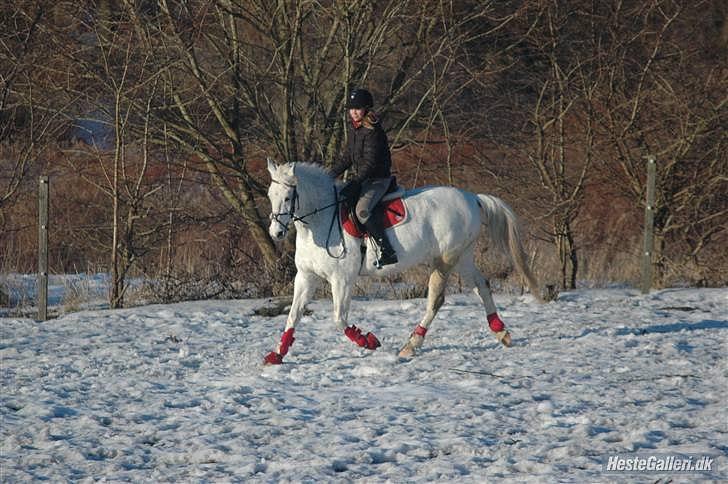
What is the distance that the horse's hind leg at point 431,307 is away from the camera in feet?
29.7

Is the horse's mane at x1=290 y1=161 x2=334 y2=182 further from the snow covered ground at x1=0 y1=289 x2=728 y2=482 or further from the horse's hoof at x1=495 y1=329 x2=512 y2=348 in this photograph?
the horse's hoof at x1=495 y1=329 x2=512 y2=348

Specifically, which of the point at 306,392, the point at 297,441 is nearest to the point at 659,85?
the point at 306,392

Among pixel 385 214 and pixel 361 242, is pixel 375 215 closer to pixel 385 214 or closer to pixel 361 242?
pixel 385 214

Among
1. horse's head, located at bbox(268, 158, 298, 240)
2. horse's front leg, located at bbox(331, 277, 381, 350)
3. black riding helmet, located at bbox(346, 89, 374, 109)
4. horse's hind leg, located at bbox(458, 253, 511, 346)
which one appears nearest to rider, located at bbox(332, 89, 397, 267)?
black riding helmet, located at bbox(346, 89, 374, 109)

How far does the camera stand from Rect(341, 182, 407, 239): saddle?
29.2 feet

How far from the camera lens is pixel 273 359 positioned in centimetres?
852

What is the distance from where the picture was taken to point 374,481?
5.31 metres

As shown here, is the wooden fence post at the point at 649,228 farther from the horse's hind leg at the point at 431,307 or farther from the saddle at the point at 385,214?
the saddle at the point at 385,214

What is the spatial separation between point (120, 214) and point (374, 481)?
985 cm

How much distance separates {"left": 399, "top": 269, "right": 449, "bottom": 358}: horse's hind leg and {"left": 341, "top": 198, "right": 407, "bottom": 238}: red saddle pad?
0.75m

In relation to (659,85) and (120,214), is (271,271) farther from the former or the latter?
(659,85)

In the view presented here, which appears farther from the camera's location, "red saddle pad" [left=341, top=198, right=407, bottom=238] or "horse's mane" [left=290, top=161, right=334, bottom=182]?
"red saddle pad" [left=341, top=198, right=407, bottom=238]

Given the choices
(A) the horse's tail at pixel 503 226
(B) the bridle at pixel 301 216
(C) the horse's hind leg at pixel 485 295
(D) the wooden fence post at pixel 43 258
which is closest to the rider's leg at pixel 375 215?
(B) the bridle at pixel 301 216

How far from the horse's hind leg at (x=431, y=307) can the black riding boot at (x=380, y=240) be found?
593mm
